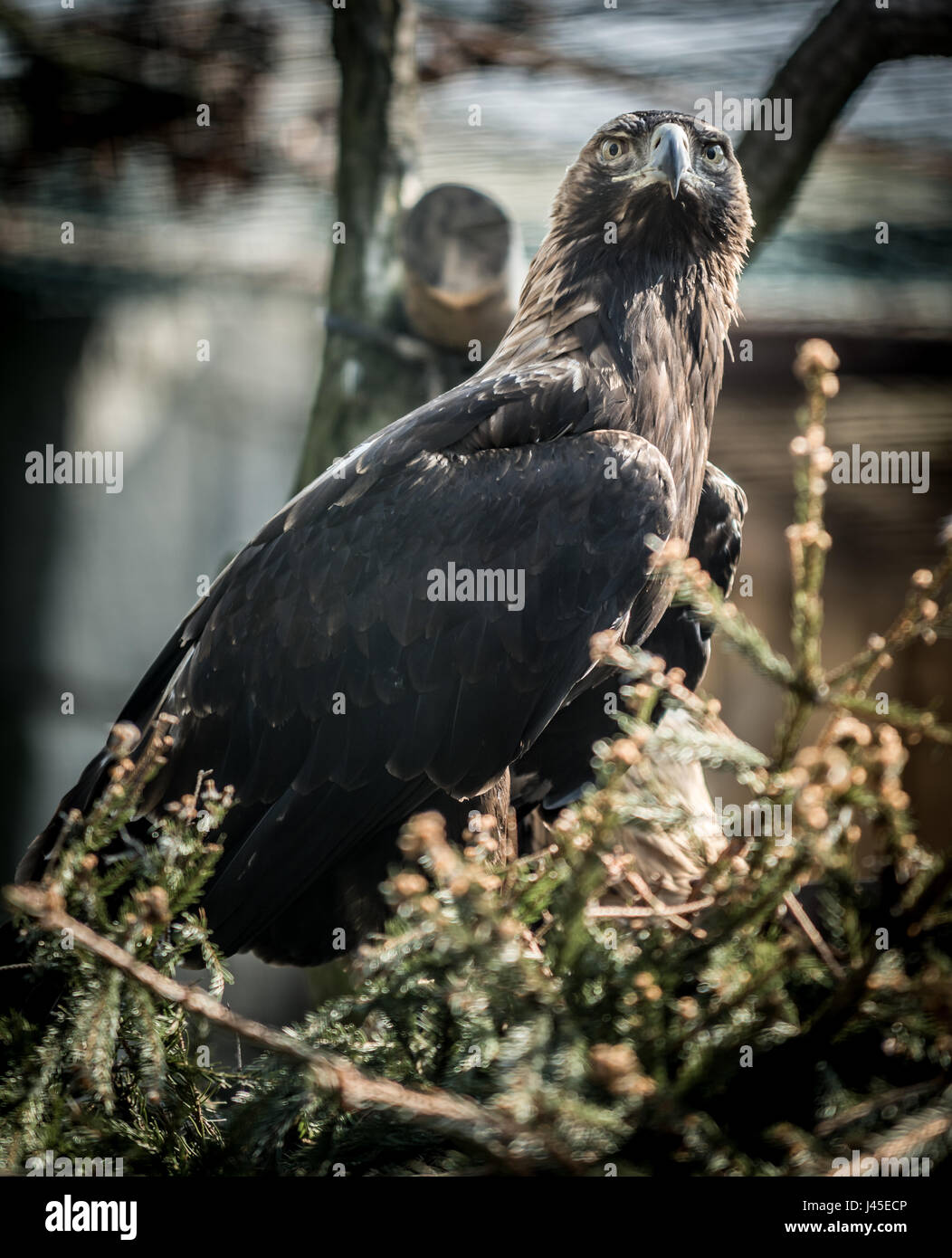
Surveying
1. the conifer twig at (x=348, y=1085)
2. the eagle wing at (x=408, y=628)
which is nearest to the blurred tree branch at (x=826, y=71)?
the eagle wing at (x=408, y=628)

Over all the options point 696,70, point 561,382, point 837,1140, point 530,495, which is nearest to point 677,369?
point 561,382

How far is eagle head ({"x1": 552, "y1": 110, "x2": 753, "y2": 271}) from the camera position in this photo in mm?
2438

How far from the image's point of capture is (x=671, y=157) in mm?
2303

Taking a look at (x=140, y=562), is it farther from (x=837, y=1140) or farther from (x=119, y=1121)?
(x=837, y=1140)

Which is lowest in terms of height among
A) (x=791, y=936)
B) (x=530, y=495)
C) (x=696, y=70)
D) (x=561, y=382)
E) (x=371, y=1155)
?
(x=371, y=1155)

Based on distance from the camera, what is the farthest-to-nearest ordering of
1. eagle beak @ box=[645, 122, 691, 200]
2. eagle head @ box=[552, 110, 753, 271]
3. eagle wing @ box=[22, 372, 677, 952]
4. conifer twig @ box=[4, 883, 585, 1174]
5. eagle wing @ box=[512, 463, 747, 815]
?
eagle wing @ box=[512, 463, 747, 815] < eagle head @ box=[552, 110, 753, 271] < eagle beak @ box=[645, 122, 691, 200] < eagle wing @ box=[22, 372, 677, 952] < conifer twig @ box=[4, 883, 585, 1174]

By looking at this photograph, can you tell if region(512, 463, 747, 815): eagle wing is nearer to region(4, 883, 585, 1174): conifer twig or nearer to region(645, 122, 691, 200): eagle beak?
region(645, 122, 691, 200): eagle beak

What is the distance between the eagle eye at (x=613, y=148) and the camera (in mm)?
2518

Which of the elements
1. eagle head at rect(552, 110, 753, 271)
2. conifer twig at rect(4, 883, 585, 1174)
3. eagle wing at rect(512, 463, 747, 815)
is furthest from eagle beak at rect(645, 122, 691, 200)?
conifer twig at rect(4, 883, 585, 1174)

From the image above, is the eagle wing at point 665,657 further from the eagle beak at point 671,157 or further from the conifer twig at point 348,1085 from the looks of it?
the conifer twig at point 348,1085

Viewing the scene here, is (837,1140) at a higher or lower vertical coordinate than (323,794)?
lower

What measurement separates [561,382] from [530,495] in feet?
0.92

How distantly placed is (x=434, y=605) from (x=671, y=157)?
1.03 m

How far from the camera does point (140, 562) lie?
18.0ft
